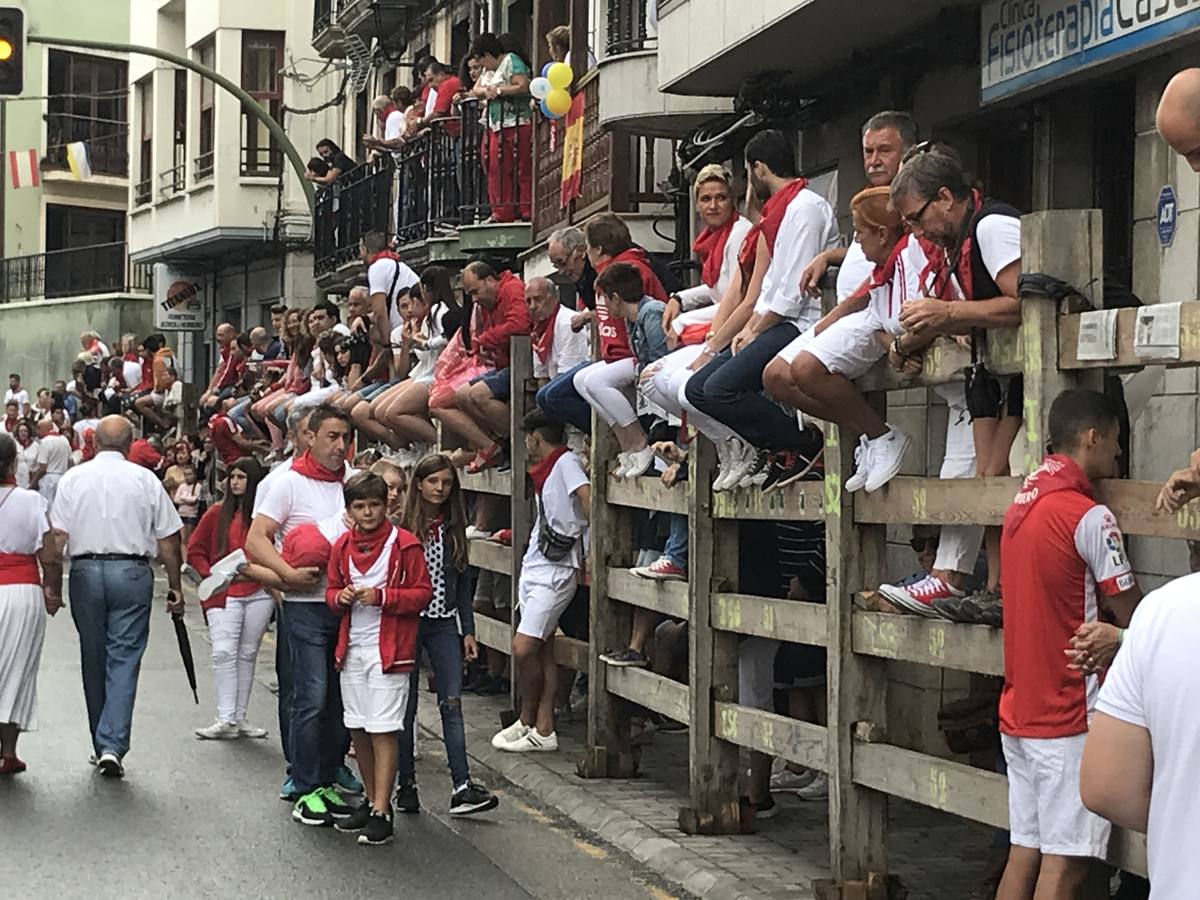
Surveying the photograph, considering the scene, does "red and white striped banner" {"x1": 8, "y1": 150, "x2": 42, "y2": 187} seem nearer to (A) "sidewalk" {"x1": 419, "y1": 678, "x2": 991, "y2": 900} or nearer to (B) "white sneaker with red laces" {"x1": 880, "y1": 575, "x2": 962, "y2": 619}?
(A) "sidewalk" {"x1": 419, "y1": 678, "x2": 991, "y2": 900}

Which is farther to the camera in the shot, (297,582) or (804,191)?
(297,582)

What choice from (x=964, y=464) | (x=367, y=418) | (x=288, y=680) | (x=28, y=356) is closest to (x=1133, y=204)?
(x=964, y=464)

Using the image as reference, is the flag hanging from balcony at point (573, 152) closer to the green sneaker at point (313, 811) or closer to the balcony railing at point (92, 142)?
the green sneaker at point (313, 811)

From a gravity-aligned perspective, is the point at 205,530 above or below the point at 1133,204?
below

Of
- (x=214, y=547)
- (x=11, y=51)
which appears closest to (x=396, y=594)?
(x=214, y=547)

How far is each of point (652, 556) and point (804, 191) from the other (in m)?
2.72

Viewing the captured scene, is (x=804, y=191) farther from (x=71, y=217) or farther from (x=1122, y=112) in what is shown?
(x=71, y=217)

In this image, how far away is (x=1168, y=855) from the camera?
3693mm

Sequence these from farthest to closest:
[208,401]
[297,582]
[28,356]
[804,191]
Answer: [28,356], [208,401], [297,582], [804,191]

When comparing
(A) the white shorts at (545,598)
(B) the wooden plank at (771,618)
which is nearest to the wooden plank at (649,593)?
(B) the wooden plank at (771,618)

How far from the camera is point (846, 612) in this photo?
8914 mm

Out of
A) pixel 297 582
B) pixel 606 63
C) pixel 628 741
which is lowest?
pixel 628 741

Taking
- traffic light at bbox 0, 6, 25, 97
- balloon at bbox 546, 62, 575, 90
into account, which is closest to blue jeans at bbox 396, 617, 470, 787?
balloon at bbox 546, 62, 575, 90

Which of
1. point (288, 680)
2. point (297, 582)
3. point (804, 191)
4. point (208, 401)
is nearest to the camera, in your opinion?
point (804, 191)
